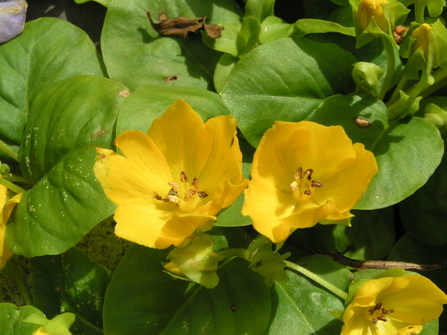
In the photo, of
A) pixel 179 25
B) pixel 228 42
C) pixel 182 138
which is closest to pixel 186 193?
pixel 182 138

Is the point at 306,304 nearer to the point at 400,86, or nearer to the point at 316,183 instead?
the point at 316,183

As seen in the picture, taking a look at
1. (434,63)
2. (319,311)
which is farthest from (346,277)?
(434,63)

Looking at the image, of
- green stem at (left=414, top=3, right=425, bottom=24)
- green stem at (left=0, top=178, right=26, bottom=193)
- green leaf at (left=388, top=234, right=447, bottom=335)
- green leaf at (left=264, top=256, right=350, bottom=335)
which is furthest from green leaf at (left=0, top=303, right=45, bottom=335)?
green stem at (left=414, top=3, right=425, bottom=24)

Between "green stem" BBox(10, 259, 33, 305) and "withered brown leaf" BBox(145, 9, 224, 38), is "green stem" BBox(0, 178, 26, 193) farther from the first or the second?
"withered brown leaf" BBox(145, 9, 224, 38)

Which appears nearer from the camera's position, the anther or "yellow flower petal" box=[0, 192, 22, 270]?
the anther

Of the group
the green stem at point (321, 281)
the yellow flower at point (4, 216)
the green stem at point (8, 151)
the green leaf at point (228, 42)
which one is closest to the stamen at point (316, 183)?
the green stem at point (321, 281)

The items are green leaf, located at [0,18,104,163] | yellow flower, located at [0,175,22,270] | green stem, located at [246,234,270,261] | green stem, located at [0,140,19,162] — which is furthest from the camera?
green leaf, located at [0,18,104,163]
